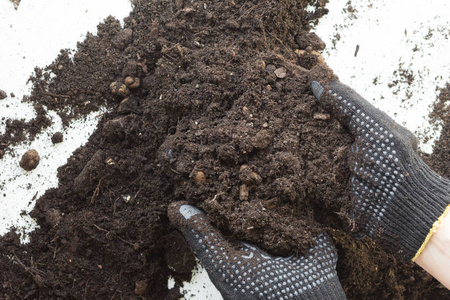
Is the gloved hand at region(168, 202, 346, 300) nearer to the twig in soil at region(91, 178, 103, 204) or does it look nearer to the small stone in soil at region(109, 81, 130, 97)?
the twig in soil at region(91, 178, 103, 204)

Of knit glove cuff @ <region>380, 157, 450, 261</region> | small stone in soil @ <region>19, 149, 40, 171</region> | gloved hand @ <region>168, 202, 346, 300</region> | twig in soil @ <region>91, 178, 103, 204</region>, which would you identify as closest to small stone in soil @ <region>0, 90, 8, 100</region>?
small stone in soil @ <region>19, 149, 40, 171</region>

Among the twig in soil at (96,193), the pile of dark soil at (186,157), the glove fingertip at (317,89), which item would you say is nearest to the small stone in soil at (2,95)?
the pile of dark soil at (186,157)

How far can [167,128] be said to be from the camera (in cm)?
179

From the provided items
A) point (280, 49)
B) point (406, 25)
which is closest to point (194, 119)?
point (280, 49)

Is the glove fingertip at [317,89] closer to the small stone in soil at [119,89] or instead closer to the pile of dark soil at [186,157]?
the pile of dark soil at [186,157]

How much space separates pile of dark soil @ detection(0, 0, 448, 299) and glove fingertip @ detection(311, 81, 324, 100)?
56 millimetres

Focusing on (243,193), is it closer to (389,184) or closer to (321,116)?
(321,116)

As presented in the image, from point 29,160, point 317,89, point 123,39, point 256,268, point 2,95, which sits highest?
point 123,39

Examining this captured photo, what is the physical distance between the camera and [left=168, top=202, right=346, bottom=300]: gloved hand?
1.44 meters

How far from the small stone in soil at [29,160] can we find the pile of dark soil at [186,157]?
15 cm

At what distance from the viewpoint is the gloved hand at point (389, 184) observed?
1473 mm

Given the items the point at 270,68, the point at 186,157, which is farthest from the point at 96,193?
the point at 270,68

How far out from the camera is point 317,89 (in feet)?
5.32

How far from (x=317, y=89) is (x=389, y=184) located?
1.65 ft
